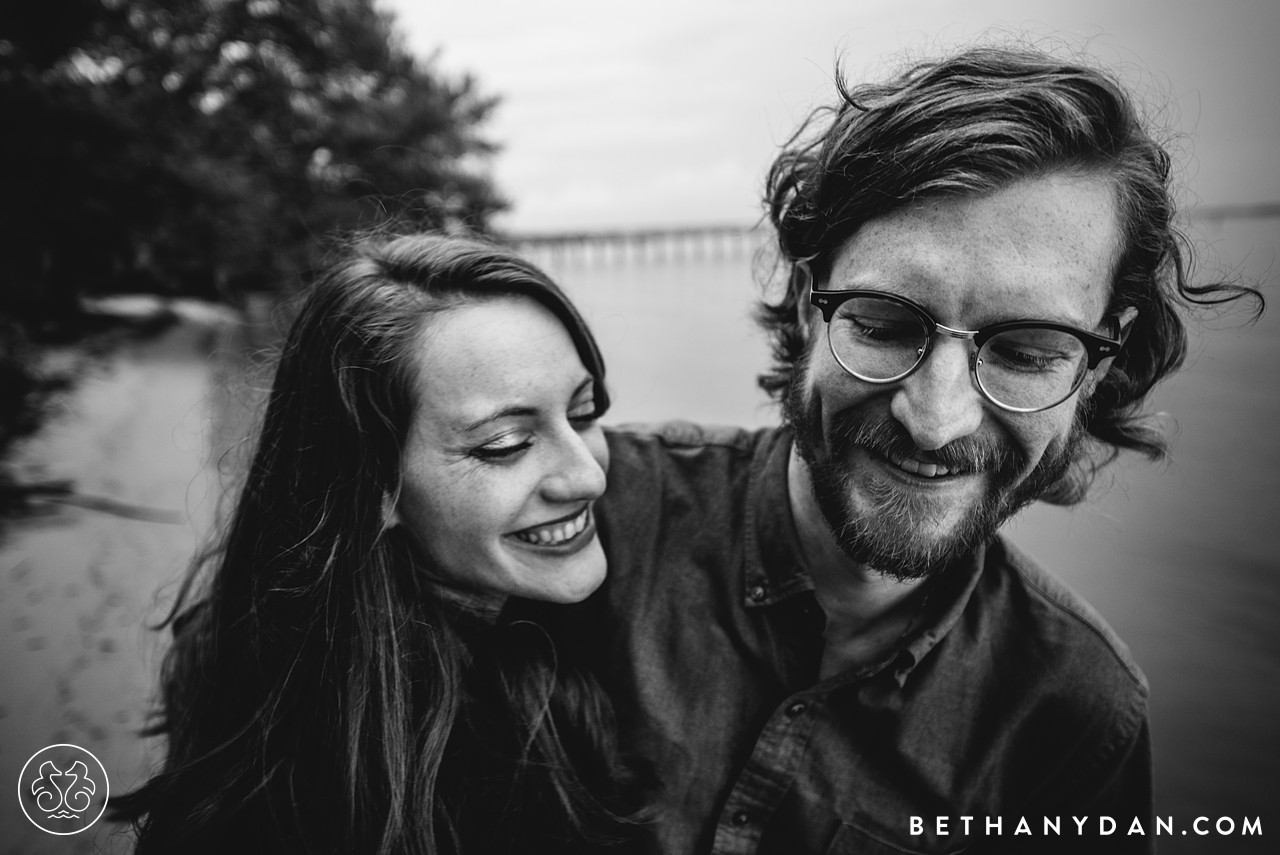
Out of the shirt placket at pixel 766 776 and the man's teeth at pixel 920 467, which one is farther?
the shirt placket at pixel 766 776

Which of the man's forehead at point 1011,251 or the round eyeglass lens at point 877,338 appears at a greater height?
the man's forehead at point 1011,251

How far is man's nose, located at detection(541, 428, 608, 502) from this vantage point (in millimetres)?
2102

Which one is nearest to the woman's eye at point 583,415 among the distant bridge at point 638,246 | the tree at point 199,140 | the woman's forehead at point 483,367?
the woman's forehead at point 483,367

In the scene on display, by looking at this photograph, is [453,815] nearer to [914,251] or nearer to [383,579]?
[383,579]

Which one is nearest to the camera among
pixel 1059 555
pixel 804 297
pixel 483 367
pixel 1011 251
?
pixel 1011 251

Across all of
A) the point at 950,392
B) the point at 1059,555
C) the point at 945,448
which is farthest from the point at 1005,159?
A: the point at 1059,555

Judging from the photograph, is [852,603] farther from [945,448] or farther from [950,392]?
[950,392]

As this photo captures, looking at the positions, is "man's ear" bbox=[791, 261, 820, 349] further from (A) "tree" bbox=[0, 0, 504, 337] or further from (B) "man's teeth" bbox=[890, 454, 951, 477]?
(A) "tree" bbox=[0, 0, 504, 337]

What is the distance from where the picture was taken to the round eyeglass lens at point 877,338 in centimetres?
173

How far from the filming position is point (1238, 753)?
233 inches

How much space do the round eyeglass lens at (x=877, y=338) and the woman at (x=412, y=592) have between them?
79cm

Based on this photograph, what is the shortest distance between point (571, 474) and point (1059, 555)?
8.57 metres

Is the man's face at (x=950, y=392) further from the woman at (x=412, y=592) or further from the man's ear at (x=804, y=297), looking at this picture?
the woman at (x=412, y=592)

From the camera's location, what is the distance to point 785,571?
86.0 inches
